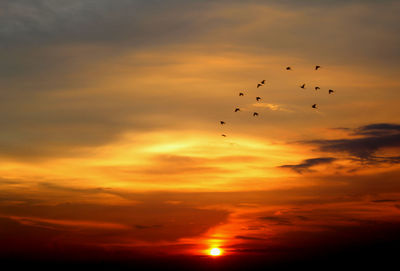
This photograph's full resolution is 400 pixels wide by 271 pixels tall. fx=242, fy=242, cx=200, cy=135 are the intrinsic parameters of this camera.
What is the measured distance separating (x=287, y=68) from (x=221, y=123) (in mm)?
36460

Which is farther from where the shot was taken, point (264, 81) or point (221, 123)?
point (221, 123)

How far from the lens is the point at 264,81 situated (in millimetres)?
98125

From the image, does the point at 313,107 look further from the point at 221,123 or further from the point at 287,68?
the point at 221,123

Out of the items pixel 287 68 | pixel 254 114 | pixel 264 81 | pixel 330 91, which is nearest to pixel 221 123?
pixel 254 114

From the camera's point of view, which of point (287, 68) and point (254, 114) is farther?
point (254, 114)

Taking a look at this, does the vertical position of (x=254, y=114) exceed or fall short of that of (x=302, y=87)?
it falls short

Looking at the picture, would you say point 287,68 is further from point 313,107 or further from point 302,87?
point 313,107

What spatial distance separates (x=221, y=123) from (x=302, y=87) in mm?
37505

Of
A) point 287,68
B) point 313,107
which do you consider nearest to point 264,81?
point 287,68

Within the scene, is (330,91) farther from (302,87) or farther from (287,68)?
(287,68)

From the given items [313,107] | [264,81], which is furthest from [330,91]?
[264,81]

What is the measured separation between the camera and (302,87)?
99.0 m

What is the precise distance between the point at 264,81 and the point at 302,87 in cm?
1599

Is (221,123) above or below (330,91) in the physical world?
below
